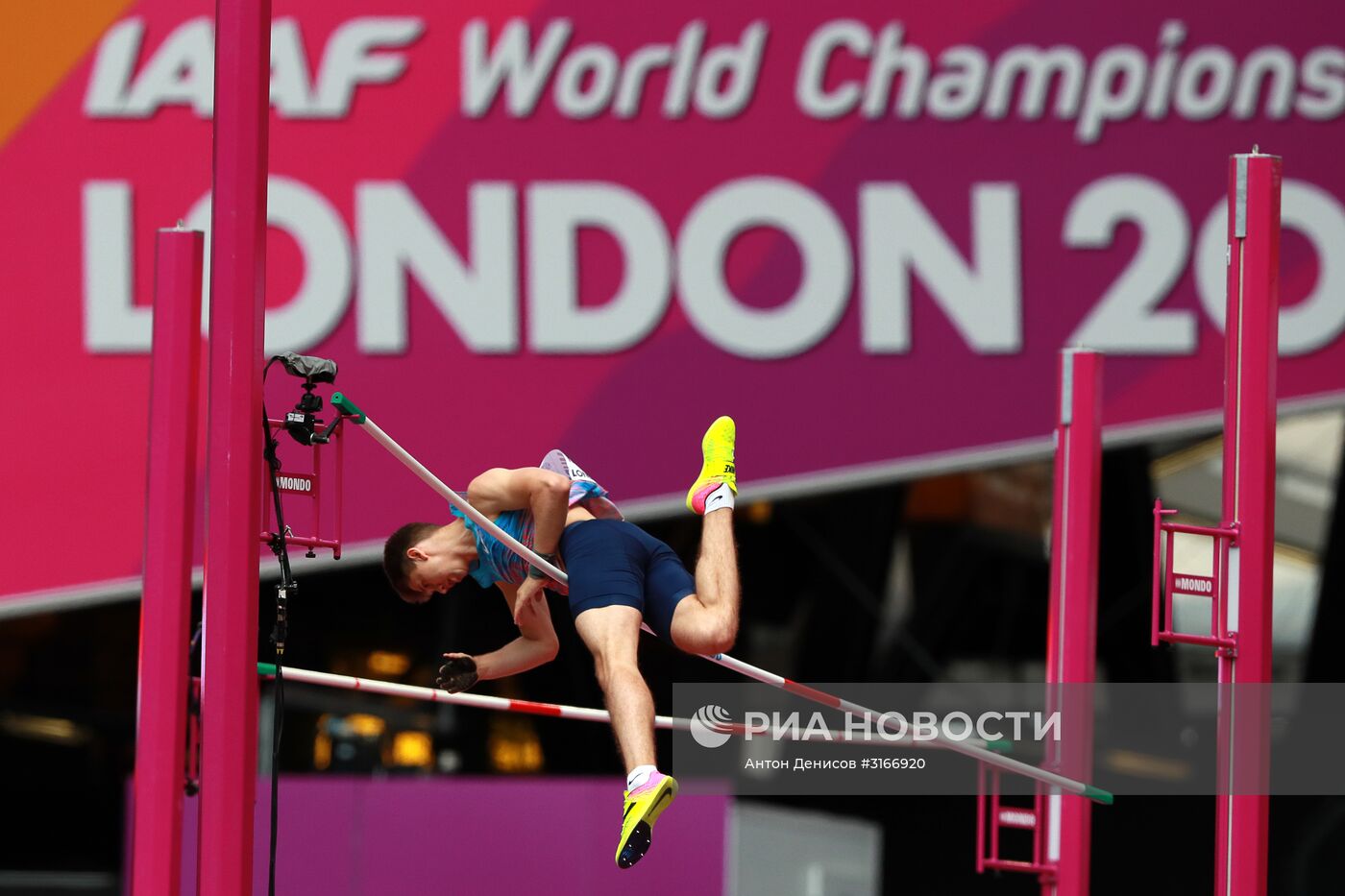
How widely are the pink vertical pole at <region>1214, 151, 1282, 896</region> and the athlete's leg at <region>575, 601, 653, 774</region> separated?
2531 mm

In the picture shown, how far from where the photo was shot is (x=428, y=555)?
728 cm

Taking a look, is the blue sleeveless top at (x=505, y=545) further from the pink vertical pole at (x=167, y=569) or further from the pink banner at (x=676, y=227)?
the pink banner at (x=676, y=227)

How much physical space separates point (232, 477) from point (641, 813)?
1.60 metres

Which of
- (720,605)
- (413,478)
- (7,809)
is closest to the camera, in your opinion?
(720,605)

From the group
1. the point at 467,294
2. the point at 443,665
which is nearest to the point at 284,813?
the point at 467,294

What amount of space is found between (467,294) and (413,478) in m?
1.36

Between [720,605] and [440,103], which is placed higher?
[440,103]

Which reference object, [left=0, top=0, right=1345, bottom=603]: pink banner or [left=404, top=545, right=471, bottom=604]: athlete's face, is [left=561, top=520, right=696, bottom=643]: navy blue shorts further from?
[left=0, top=0, right=1345, bottom=603]: pink banner

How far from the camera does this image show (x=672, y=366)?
43.5 feet

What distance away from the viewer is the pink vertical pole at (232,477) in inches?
255

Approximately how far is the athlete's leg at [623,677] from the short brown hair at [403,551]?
672mm

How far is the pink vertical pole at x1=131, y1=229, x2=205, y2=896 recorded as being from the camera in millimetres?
7168

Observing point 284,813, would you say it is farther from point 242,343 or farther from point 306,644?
point 242,343

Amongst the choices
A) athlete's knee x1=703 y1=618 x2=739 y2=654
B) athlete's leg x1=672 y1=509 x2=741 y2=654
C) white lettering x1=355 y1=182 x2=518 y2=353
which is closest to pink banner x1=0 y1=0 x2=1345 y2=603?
white lettering x1=355 y1=182 x2=518 y2=353
